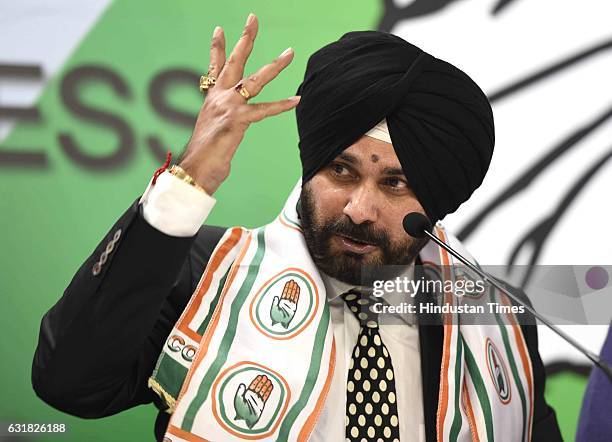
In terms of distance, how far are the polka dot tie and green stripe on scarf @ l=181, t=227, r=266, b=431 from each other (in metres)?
0.24

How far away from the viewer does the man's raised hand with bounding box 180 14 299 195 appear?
161 centimetres

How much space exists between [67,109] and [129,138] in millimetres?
179

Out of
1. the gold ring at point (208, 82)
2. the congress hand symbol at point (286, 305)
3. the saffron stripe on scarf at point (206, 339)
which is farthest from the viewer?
the congress hand symbol at point (286, 305)

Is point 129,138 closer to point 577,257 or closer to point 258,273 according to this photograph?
point 258,273

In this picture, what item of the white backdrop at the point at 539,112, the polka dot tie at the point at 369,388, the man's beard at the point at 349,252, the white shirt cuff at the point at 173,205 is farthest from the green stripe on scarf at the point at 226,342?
the white backdrop at the point at 539,112

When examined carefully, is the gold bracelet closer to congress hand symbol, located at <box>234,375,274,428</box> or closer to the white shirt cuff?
the white shirt cuff

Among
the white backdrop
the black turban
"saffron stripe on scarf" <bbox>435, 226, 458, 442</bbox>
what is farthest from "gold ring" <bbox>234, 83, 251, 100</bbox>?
the white backdrop

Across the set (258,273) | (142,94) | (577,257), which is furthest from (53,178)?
(577,257)

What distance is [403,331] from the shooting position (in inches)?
78.7

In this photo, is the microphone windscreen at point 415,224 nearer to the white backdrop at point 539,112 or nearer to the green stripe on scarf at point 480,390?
the green stripe on scarf at point 480,390

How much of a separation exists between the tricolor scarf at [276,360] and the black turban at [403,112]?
9.0 inches

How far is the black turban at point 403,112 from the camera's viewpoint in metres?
Result: 1.87

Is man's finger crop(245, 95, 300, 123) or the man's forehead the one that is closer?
man's finger crop(245, 95, 300, 123)

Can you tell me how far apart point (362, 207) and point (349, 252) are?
111 millimetres
